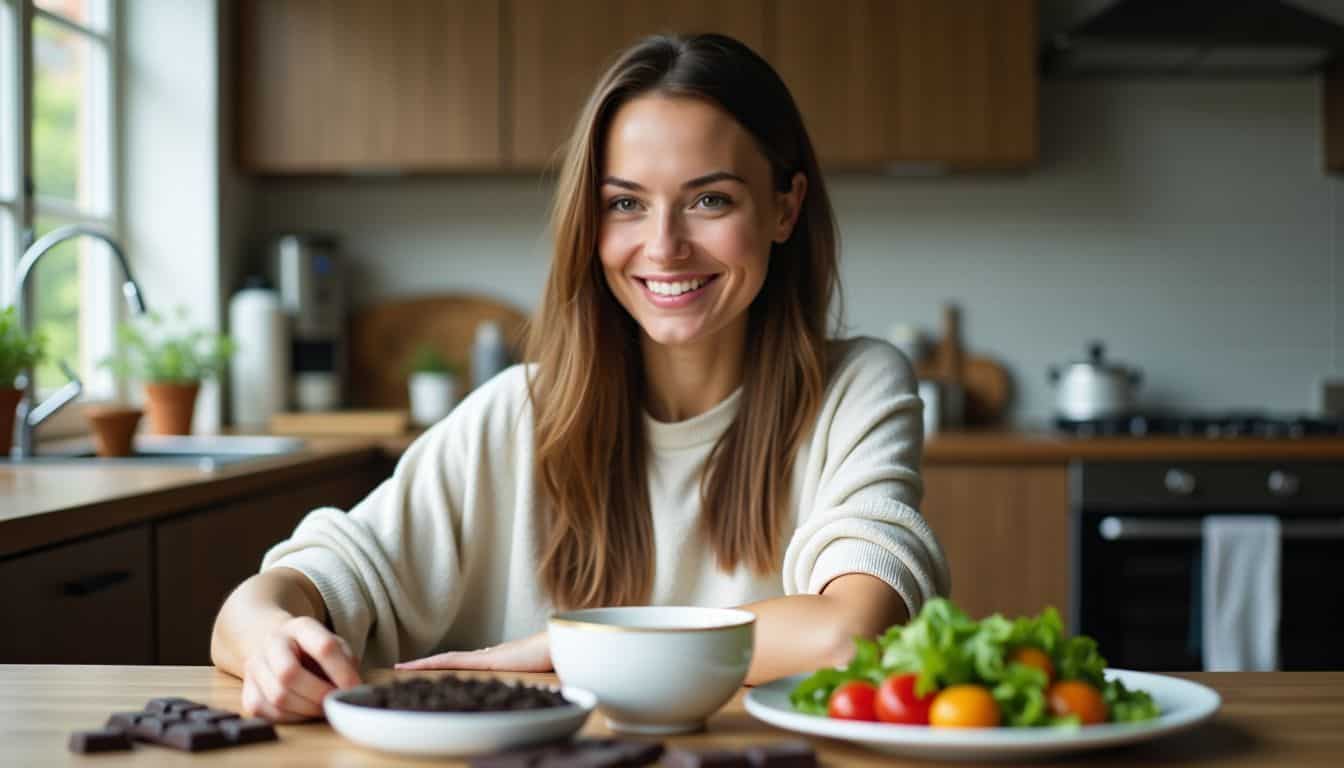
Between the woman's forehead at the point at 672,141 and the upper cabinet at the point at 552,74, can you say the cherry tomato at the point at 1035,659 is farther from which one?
the upper cabinet at the point at 552,74

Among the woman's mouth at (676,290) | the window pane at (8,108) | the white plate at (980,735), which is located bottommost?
the white plate at (980,735)

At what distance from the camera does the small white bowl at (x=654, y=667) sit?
0.90 metres

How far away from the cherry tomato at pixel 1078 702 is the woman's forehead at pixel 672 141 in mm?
888

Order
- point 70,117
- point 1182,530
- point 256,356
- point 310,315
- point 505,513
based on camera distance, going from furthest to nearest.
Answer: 1. point 310,315
2. point 256,356
3. point 70,117
4. point 1182,530
5. point 505,513

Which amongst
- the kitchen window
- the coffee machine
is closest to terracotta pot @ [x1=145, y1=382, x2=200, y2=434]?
the kitchen window

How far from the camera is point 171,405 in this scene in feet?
10.5

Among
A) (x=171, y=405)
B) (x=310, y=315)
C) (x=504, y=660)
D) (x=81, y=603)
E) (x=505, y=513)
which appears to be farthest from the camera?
(x=310, y=315)

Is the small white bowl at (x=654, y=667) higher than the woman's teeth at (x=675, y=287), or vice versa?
the woman's teeth at (x=675, y=287)

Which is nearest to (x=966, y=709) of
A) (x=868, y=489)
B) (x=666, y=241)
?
(x=868, y=489)

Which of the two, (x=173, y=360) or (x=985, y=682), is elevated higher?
(x=173, y=360)

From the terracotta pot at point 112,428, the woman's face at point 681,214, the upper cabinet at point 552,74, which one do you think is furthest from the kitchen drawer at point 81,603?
the upper cabinet at point 552,74

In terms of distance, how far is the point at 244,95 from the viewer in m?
3.88

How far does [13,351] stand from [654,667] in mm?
1992

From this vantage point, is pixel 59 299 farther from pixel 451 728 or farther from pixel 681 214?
pixel 451 728
